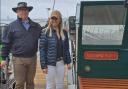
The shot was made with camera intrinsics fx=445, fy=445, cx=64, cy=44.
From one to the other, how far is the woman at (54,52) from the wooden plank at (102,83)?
2.78ft

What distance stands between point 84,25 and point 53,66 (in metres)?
1.78

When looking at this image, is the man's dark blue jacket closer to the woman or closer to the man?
the man

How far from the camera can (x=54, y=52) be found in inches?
284

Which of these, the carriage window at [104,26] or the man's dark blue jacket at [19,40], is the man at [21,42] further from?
the carriage window at [104,26]

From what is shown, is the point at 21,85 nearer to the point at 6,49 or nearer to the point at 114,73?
the point at 6,49

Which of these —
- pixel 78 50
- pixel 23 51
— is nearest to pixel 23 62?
pixel 23 51

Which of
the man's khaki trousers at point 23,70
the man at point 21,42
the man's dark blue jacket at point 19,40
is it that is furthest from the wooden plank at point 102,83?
the man's dark blue jacket at point 19,40

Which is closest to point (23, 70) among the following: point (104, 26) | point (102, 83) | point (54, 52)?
point (54, 52)

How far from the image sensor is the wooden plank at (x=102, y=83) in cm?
802

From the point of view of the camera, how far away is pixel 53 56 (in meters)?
7.20

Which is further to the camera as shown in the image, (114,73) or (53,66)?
(114,73)

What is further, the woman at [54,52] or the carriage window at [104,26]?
the carriage window at [104,26]

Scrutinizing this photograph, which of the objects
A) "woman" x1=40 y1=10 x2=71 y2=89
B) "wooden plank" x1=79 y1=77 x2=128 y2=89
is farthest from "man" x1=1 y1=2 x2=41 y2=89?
"wooden plank" x1=79 y1=77 x2=128 y2=89

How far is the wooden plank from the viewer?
8016mm
